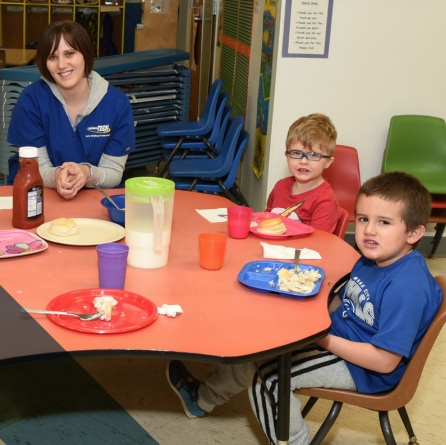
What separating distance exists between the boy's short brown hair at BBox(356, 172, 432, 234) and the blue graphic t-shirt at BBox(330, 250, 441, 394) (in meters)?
0.10

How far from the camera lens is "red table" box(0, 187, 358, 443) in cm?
121

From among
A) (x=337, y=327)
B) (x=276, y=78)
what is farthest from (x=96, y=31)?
(x=337, y=327)

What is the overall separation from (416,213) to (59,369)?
158cm

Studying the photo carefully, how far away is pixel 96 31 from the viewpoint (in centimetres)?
829

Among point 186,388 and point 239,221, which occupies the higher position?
point 239,221

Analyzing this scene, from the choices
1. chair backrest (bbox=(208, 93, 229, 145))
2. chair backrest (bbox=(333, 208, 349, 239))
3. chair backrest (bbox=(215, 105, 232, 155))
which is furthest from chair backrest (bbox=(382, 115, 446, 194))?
chair backrest (bbox=(333, 208, 349, 239))

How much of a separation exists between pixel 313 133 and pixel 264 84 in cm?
152

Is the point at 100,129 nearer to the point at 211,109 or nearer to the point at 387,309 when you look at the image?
the point at 387,309

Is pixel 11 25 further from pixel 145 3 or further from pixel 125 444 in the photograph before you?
pixel 125 444

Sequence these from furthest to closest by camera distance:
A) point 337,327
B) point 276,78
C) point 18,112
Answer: point 276,78 → point 18,112 → point 337,327

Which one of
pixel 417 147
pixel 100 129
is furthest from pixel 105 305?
pixel 417 147

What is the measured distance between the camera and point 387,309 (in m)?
1.48

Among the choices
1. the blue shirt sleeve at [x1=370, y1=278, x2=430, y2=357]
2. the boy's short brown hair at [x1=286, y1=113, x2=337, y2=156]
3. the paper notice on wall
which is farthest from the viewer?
the paper notice on wall

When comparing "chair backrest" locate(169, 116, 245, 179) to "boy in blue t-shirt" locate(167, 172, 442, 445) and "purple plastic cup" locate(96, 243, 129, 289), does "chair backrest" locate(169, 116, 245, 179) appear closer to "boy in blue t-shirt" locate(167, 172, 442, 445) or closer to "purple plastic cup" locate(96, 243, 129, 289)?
"boy in blue t-shirt" locate(167, 172, 442, 445)
